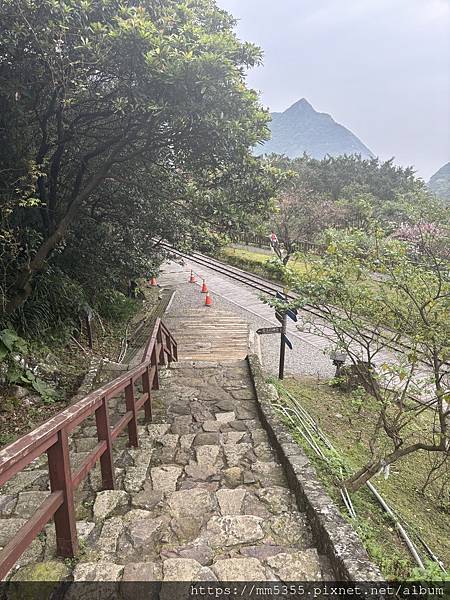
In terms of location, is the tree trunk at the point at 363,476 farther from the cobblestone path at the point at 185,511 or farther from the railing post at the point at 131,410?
the railing post at the point at 131,410

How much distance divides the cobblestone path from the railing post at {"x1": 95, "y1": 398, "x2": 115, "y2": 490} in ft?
0.30

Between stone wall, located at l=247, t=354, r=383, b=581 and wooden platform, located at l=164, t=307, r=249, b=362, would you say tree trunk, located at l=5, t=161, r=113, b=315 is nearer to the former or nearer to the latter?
stone wall, located at l=247, t=354, r=383, b=581

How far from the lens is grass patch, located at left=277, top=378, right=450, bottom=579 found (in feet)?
9.82

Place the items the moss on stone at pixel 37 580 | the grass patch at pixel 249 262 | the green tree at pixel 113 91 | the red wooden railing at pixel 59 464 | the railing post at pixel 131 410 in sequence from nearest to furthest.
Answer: the red wooden railing at pixel 59 464 → the moss on stone at pixel 37 580 → the railing post at pixel 131 410 → the green tree at pixel 113 91 → the grass patch at pixel 249 262

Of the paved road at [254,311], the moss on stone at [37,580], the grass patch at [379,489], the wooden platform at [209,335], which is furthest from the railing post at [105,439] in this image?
the wooden platform at [209,335]

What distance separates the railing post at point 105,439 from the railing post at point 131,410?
56 centimetres

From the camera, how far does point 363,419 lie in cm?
749

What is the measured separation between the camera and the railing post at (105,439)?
2732 millimetres

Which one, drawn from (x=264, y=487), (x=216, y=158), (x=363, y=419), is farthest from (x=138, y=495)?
(x=363, y=419)

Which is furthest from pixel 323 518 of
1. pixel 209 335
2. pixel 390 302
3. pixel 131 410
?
pixel 209 335

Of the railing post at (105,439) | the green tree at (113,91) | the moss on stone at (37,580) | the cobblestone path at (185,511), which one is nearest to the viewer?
the moss on stone at (37,580)

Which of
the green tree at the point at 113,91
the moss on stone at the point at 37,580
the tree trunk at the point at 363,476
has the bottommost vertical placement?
the tree trunk at the point at 363,476

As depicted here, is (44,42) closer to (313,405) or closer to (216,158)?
(216,158)

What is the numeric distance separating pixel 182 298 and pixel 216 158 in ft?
39.4
